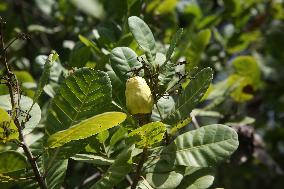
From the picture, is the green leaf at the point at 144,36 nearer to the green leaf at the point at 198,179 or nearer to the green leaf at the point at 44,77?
the green leaf at the point at 44,77

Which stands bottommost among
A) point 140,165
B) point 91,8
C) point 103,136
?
point 140,165

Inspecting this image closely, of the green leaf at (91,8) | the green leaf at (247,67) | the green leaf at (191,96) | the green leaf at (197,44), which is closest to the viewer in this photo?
the green leaf at (191,96)

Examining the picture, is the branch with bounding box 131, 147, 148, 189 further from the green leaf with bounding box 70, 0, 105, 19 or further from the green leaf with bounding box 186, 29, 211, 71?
the green leaf with bounding box 70, 0, 105, 19

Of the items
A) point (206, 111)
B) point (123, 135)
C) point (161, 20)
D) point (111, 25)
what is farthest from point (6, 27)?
point (123, 135)

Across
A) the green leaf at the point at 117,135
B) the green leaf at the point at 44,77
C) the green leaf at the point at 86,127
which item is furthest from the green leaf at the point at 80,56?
the green leaf at the point at 86,127

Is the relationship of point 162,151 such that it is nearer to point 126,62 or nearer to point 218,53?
point 126,62

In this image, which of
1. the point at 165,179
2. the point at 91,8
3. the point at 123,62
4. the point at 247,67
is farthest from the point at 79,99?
the point at 91,8

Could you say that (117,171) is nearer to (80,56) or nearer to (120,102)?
(120,102)
